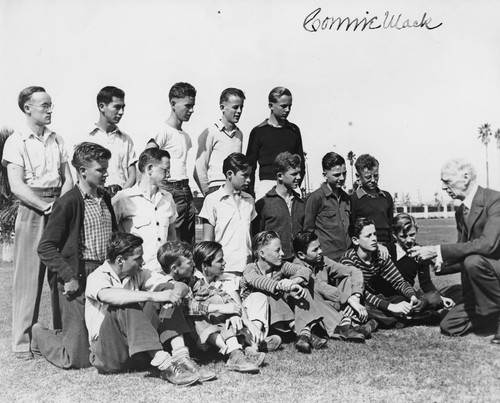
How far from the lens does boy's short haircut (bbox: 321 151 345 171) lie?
650cm

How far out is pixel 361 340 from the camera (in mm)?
5461

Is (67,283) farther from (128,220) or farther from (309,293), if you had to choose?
(309,293)

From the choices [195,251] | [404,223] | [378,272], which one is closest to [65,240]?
[195,251]

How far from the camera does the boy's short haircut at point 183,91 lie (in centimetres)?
633

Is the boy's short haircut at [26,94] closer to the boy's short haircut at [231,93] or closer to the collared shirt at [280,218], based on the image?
the boy's short haircut at [231,93]

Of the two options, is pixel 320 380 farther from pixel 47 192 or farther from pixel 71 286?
pixel 47 192

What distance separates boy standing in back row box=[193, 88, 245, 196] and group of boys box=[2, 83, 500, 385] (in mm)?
14

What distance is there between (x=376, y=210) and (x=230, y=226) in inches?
81.9

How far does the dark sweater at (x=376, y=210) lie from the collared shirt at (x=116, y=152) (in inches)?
111

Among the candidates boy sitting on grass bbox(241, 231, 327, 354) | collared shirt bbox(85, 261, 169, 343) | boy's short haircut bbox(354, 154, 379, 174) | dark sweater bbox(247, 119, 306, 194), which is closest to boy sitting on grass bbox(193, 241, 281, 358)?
boy sitting on grass bbox(241, 231, 327, 354)

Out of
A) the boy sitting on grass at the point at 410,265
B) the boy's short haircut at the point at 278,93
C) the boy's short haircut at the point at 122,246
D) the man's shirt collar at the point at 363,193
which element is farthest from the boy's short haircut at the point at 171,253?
the man's shirt collar at the point at 363,193

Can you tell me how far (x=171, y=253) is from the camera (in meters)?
4.89

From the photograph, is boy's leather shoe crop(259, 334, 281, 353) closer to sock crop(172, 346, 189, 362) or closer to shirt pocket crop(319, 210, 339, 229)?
sock crop(172, 346, 189, 362)

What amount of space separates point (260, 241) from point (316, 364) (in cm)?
143
